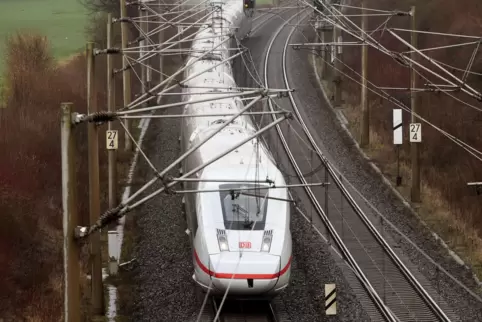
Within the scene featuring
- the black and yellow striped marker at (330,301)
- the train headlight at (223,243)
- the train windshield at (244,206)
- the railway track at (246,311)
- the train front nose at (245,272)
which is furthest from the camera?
the railway track at (246,311)

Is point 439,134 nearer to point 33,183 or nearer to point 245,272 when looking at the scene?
point 33,183

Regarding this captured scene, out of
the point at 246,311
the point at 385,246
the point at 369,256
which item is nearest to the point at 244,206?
the point at 246,311

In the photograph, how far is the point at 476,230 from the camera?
75.6ft

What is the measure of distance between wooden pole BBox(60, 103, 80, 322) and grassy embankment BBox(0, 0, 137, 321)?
668cm

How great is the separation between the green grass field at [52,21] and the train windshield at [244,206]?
22245 millimetres

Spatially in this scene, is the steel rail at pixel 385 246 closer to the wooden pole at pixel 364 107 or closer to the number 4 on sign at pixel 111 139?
the wooden pole at pixel 364 107

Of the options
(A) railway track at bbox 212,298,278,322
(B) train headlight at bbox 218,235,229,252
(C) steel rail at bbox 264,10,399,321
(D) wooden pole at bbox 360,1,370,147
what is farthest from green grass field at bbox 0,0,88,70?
(B) train headlight at bbox 218,235,229,252

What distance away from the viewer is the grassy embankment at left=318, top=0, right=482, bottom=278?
936 inches

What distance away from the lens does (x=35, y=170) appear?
23.1 m

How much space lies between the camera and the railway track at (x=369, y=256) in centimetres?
1777

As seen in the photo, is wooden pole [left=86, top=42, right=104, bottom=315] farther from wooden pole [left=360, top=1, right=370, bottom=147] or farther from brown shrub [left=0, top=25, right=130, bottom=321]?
wooden pole [left=360, top=1, right=370, bottom=147]

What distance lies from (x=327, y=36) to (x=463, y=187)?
73.1 ft

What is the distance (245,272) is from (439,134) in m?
17.6

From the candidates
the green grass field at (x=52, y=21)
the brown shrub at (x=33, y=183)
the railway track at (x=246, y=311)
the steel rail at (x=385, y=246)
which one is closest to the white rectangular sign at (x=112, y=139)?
the brown shrub at (x=33, y=183)
